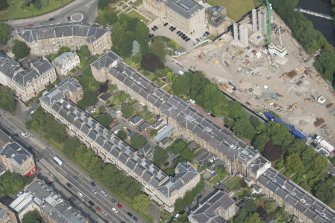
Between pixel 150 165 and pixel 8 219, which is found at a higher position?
pixel 150 165

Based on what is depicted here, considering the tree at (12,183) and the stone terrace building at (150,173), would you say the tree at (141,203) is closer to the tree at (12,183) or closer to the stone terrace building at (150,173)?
the stone terrace building at (150,173)

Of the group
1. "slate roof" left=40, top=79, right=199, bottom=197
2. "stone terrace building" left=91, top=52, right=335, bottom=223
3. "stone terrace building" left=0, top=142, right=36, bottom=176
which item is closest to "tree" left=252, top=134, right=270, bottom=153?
"stone terrace building" left=91, top=52, right=335, bottom=223

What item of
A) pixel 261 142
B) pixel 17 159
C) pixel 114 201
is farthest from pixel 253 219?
pixel 17 159

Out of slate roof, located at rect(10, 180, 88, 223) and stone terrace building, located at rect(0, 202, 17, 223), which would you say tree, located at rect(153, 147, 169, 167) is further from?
stone terrace building, located at rect(0, 202, 17, 223)

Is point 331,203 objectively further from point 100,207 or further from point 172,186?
point 100,207

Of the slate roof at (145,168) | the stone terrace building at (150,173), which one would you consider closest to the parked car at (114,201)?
the stone terrace building at (150,173)

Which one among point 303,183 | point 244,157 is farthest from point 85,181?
point 303,183
